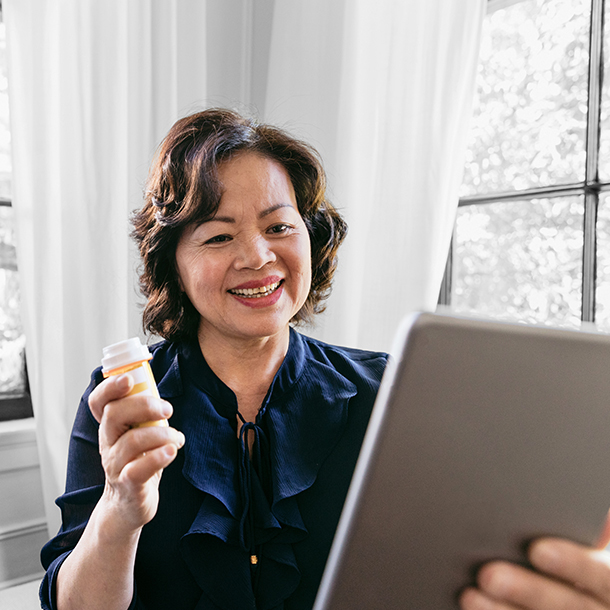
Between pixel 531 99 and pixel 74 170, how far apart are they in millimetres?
1423

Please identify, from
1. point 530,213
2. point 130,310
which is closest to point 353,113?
point 530,213

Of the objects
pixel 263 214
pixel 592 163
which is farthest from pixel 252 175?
pixel 592 163

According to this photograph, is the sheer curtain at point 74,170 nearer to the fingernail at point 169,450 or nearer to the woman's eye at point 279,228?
the woman's eye at point 279,228

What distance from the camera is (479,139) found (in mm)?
1883

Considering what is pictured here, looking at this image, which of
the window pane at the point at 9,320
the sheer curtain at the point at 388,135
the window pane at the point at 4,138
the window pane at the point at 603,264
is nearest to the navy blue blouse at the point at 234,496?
the sheer curtain at the point at 388,135

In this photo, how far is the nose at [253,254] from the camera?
1109 mm

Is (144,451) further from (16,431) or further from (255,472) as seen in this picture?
(16,431)

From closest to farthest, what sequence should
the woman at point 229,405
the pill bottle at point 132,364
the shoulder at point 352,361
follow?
the pill bottle at point 132,364, the woman at point 229,405, the shoulder at point 352,361

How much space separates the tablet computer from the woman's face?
69cm

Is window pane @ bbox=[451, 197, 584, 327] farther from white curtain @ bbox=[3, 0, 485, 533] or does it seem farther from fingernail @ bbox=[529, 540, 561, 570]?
fingernail @ bbox=[529, 540, 561, 570]

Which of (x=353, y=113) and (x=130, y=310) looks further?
(x=130, y=310)

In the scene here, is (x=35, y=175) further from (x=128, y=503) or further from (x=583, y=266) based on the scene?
(x=583, y=266)

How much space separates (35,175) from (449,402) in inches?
68.4

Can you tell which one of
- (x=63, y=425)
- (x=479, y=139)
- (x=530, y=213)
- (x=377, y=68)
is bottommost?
(x=63, y=425)
